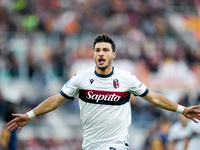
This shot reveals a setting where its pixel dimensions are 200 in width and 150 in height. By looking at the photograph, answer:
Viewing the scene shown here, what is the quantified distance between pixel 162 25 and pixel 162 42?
71.7 inches

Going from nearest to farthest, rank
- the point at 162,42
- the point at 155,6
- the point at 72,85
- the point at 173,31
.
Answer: the point at 72,85 → the point at 162,42 → the point at 173,31 → the point at 155,6

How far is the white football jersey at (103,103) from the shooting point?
6.06 m

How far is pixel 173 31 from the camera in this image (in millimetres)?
18297

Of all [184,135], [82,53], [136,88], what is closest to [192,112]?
[136,88]

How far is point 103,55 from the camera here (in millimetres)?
6074

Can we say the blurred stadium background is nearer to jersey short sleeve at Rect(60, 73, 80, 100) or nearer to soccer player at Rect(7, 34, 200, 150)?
soccer player at Rect(7, 34, 200, 150)

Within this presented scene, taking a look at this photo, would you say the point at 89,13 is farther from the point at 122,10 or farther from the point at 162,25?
the point at 162,25

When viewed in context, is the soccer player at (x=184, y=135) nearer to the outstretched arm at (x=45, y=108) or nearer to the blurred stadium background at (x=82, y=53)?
the blurred stadium background at (x=82, y=53)

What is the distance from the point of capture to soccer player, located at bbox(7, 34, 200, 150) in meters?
6.06

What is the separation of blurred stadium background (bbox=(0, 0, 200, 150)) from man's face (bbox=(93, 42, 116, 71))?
16.2ft

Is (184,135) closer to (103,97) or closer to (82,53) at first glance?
(103,97)

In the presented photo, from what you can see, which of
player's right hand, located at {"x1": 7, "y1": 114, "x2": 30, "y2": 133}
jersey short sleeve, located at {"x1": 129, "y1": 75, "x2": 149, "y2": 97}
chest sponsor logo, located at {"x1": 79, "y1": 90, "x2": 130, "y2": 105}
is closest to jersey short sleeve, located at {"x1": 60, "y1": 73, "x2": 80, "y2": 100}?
chest sponsor logo, located at {"x1": 79, "y1": 90, "x2": 130, "y2": 105}

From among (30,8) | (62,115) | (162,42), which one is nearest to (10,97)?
(62,115)

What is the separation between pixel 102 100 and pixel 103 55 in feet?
2.02
